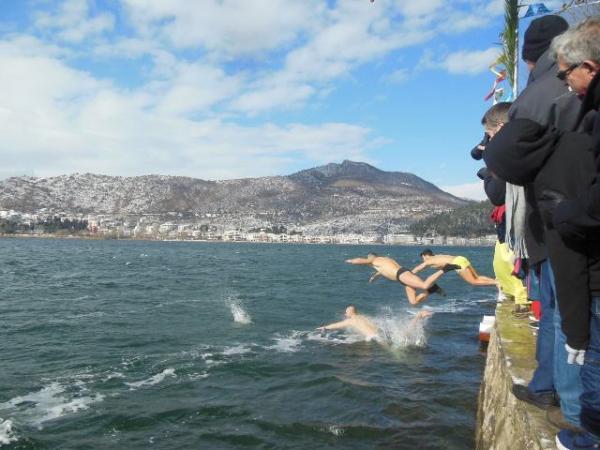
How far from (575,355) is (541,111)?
1769mm

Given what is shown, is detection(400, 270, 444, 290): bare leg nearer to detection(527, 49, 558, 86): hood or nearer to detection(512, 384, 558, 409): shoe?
detection(512, 384, 558, 409): shoe

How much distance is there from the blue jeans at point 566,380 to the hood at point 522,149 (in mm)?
817

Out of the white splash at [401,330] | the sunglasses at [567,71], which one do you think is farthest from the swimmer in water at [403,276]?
the sunglasses at [567,71]

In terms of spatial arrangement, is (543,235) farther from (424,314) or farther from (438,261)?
(424,314)

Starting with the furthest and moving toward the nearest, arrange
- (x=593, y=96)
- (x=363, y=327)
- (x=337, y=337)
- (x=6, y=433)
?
1. (x=363, y=327)
2. (x=337, y=337)
3. (x=6, y=433)
4. (x=593, y=96)

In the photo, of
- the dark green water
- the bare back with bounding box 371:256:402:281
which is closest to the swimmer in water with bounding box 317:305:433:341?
the dark green water

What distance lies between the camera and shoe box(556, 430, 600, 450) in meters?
3.14

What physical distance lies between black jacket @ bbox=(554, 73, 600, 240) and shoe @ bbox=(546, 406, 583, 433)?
166 centimetres

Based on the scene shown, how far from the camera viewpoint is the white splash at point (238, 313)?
2152 cm

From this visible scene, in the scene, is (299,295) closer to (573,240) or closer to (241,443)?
(241,443)

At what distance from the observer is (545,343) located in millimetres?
4188

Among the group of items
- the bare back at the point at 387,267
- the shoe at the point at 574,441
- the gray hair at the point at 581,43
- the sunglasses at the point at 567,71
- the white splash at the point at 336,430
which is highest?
the gray hair at the point at 581,43

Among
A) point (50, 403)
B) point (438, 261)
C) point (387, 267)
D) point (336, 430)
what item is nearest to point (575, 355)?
point (336, 430)

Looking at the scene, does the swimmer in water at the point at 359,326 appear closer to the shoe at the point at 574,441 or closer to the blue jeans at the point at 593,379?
the shoe at the point at 574,441
